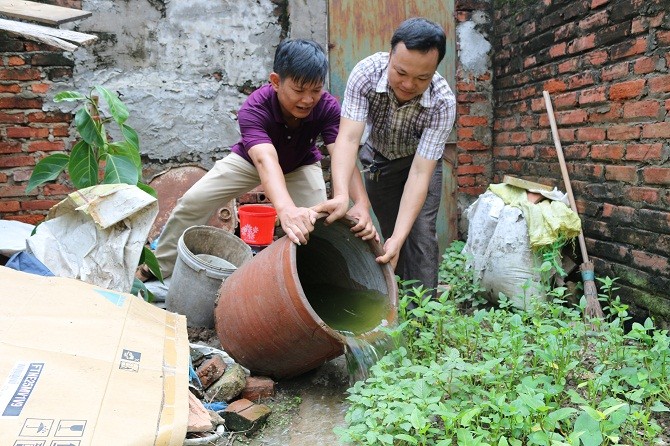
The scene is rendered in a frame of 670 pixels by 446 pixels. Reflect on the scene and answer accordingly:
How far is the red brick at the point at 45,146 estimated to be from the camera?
13.0 ft

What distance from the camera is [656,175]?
287 centimetres

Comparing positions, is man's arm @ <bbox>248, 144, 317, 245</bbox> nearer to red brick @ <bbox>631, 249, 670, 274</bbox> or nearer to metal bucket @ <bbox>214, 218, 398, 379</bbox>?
metal bucket @ <bbox>214, 218, 398, 379</bbox>

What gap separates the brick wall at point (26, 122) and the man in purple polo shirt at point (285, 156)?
121cm

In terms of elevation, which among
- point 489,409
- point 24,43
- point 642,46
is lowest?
Result: point 489,409

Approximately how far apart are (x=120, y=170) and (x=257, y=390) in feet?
4.43

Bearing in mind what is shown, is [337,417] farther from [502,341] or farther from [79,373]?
[79,373]

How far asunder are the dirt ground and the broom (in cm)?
133

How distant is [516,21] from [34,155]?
349 cm

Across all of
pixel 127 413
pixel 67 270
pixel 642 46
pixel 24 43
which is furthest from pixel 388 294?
pixel 24 43

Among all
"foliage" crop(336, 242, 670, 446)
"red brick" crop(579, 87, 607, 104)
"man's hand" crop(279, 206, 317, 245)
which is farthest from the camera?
"red brick" crop(579, 87, 607, 104)

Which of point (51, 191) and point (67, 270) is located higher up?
point (51, 191)

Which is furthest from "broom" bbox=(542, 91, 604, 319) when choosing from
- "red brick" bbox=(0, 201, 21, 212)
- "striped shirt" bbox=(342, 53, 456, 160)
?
"red brick" bbox=(0, 201, 21, 212)

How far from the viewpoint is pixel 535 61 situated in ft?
12.8

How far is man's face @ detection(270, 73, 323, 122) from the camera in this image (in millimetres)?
2604
